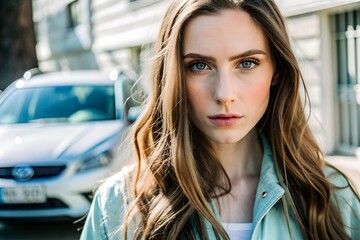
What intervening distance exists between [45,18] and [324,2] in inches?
666

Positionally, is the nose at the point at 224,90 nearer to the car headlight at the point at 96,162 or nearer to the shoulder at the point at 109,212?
the shoulder at the point at 109,212

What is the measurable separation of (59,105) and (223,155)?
449 cm

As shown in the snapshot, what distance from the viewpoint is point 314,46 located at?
7.61 m

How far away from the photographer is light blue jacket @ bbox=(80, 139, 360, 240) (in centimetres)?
169

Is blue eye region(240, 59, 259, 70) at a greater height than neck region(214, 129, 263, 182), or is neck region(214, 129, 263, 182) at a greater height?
blue eye region(240, 59, 259, 70)

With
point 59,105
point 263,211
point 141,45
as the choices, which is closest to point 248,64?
point 263,211

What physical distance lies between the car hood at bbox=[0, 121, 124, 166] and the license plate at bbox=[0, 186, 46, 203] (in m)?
0.24

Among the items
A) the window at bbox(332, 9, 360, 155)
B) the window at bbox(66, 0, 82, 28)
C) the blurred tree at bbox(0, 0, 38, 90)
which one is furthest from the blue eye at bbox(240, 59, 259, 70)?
the window at bbox(66, 0, 82, 28)

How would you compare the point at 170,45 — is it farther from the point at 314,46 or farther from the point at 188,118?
the point at 314,46

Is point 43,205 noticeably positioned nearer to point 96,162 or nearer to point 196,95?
point 96,162

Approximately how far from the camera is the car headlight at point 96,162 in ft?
16.9

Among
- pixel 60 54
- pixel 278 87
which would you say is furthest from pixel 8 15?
pixel 278 87

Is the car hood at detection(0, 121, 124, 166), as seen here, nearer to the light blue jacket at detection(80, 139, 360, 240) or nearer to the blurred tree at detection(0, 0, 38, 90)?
the light blue jacket at detection(80, 139, 360, 240)

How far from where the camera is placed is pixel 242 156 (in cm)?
188
